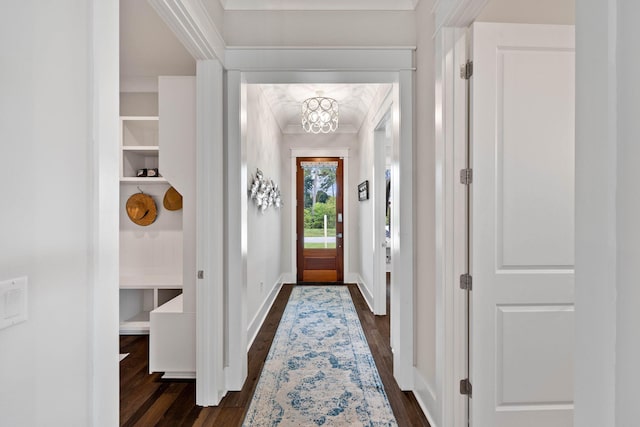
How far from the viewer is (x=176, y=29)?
182 centimetres

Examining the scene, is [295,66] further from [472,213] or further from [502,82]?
[472,213]

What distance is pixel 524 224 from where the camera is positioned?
1.80 meters

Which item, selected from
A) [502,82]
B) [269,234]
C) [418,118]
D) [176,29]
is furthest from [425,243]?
[269,234]

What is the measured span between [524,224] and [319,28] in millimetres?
1856

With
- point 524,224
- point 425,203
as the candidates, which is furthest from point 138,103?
point 524,224

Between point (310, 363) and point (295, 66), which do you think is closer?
point (295, 66)

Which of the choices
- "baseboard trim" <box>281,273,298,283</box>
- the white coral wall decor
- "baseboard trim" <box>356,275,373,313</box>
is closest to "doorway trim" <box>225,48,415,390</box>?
the white coral wall decor

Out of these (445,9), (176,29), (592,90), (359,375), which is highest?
(445,9)

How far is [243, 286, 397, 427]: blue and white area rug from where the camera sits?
215 centimetres

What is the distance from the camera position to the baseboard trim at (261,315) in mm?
3375

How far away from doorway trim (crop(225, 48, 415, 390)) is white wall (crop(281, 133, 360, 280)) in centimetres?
354

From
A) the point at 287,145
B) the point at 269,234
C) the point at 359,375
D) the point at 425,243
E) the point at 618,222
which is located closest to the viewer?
the point at 618,222

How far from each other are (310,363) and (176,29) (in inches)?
99.6

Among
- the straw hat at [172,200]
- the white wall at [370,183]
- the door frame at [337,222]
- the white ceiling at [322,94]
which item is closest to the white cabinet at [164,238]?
the straw hat at [172,200]
